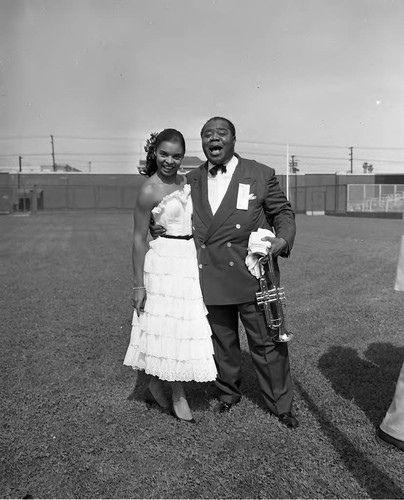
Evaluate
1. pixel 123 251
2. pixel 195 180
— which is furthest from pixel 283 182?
pixel 195 180

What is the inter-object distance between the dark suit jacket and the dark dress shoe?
85cm

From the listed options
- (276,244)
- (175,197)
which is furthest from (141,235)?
(276,244)

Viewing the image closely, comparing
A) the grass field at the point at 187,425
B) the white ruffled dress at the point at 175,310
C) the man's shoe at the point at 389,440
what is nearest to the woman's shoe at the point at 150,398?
the grass field at the point at 187,425

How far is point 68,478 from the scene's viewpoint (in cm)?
311

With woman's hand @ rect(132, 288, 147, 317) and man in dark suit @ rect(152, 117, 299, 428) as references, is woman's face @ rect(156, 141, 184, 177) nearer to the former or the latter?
man in dark suit @ rect(152, 117, 299, 428)

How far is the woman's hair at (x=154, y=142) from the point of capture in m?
3.76

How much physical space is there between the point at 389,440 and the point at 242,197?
6.07ft

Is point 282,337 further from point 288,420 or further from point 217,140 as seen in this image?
point 217,140

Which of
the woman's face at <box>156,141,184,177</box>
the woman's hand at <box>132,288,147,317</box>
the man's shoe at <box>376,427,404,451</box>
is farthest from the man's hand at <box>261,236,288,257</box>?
the man's shoe at <box>376,427,404,451</box>

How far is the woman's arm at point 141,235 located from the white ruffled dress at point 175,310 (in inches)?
2.8

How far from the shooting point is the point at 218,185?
3881 mm

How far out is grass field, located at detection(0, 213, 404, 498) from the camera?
10.0ft

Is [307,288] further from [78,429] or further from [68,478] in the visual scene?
[68,478]

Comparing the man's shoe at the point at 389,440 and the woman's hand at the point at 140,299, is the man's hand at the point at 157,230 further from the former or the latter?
the man's shoe at the point at 389,440
